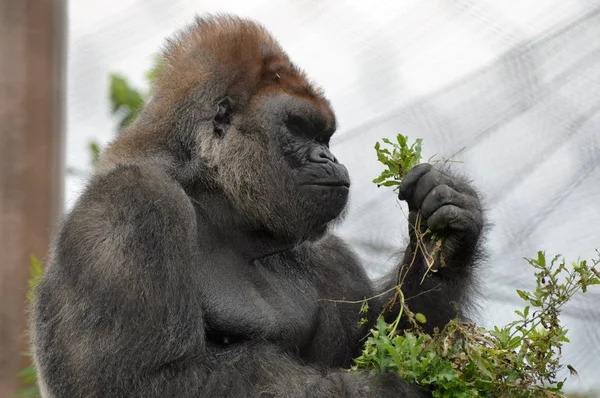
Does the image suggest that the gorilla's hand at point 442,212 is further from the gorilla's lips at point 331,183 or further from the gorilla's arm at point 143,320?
the gorilla's arm at point 143,320

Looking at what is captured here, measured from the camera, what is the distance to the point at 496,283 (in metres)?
7.64

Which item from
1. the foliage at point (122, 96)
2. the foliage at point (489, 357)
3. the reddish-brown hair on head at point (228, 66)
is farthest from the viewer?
the foliage at point (122, 96)

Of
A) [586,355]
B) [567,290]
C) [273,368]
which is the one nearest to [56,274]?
[273,368]

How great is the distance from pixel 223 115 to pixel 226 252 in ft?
1.99

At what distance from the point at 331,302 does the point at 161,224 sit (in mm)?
1113

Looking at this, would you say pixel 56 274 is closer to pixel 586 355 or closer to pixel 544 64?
pixel 586 355

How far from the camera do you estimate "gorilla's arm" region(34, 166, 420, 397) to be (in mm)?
3570

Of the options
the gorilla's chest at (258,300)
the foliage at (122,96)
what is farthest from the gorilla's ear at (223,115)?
the foliage at (122,96)

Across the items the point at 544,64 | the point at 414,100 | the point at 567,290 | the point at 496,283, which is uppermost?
the point at 567,290

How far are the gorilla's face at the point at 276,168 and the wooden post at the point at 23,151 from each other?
254cm

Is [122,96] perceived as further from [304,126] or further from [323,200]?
[323,200]

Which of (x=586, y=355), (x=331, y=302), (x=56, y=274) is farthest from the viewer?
(x=586, y=355)

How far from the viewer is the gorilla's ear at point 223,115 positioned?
4.26 metres

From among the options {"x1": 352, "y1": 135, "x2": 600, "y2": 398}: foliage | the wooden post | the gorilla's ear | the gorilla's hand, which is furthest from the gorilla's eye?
the wooden post
